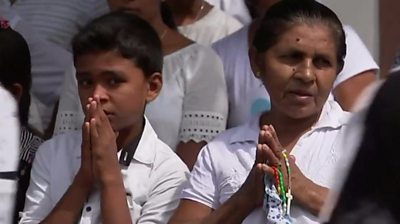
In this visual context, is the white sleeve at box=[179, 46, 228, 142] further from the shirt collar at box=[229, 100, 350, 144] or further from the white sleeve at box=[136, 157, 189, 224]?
the shirt collar at box=[229, 100, 350, 144]

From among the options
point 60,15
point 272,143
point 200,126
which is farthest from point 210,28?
point 272,143

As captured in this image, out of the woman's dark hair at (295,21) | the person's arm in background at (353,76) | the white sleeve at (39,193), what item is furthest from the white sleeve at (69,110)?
the person's arm in background at (353,76)

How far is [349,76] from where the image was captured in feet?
11.4

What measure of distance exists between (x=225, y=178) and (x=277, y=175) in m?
0.28

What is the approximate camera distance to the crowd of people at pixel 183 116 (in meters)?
2.96

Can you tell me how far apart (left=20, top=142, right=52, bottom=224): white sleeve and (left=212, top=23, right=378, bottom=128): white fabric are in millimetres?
642

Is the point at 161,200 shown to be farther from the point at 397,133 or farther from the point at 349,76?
the point at 397,133

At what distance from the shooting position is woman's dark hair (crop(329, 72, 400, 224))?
4.26 ft

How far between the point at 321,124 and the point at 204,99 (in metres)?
0.55

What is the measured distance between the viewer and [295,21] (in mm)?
3100

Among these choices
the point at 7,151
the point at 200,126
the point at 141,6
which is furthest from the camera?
the point at 141,6

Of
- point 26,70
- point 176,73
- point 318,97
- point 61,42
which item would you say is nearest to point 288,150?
point 318,97

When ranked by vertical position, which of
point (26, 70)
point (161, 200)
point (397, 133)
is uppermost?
point (397, 133)

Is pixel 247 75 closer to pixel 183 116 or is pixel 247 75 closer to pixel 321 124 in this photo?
pixel 183 116
